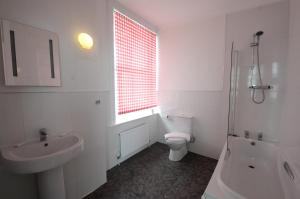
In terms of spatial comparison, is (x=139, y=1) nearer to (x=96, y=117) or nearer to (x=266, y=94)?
(x=96, y=117)

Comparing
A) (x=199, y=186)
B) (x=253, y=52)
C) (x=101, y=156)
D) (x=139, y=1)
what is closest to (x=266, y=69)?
(x=253, y=52)

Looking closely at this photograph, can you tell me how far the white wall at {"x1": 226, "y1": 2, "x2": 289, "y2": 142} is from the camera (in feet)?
6.60

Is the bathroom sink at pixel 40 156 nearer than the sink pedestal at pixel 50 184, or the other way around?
the bathroom sink at pixel 40 156

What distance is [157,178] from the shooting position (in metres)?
2.06

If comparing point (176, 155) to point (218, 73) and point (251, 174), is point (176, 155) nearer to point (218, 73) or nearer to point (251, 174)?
point (251, 174)

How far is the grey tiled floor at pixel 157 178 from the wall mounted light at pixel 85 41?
1.82 metres

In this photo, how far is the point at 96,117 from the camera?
→ 1.83 meters

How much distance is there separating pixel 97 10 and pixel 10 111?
4.90 ft

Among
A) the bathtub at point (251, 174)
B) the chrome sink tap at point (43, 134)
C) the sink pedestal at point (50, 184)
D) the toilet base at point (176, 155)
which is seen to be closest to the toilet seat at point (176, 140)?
the toilet base at point (176, 155)

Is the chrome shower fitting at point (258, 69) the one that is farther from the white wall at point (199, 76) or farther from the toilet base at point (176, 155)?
the toilet base at point (176, 155)

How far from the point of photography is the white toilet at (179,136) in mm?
2414

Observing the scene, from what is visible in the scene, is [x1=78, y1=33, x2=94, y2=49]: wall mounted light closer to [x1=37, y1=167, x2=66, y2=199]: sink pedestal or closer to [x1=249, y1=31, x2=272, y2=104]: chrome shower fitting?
[x1=37, y1=167, x2=66, y2=199]: sink pedestal

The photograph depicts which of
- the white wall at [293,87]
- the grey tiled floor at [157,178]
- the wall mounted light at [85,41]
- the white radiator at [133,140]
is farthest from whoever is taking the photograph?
the white radiator at [133,140]

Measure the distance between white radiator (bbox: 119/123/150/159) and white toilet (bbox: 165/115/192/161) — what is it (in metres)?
0.47
